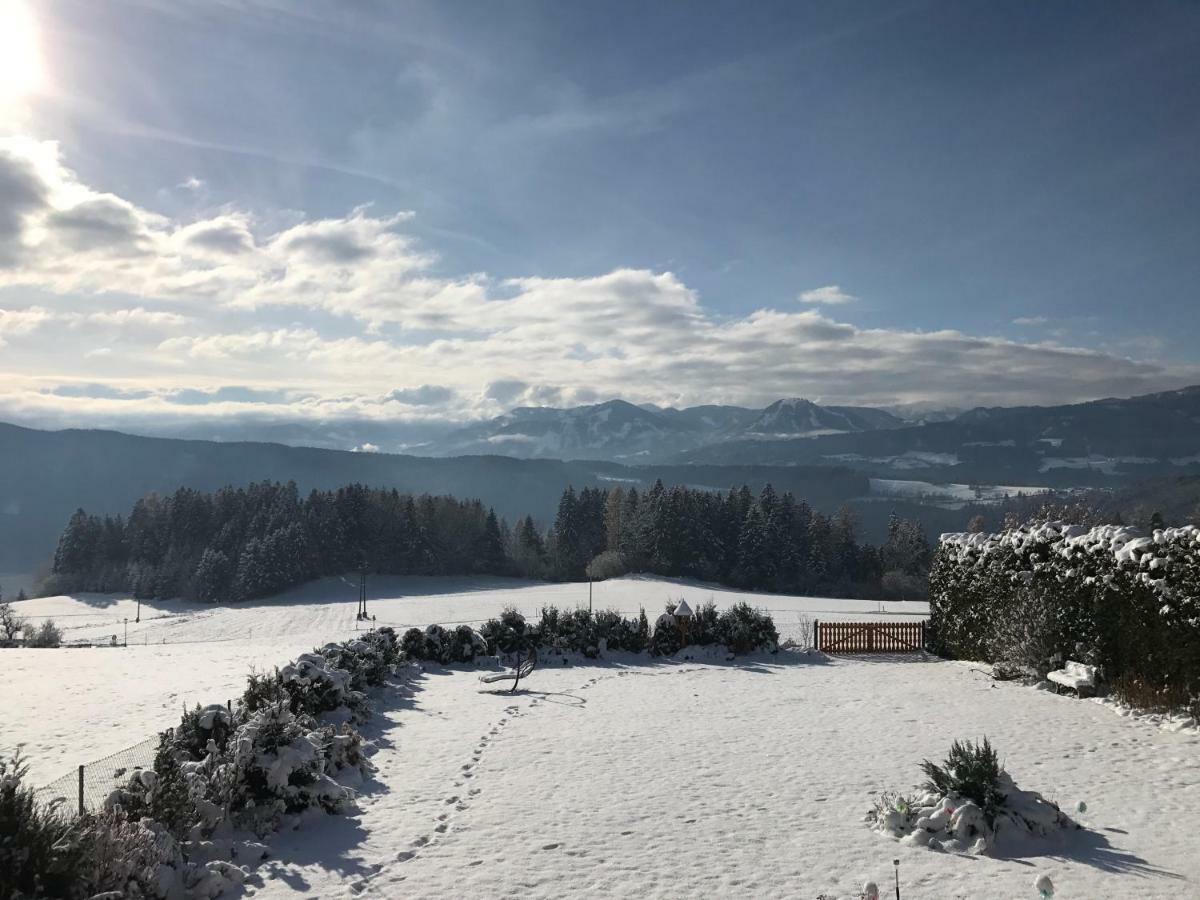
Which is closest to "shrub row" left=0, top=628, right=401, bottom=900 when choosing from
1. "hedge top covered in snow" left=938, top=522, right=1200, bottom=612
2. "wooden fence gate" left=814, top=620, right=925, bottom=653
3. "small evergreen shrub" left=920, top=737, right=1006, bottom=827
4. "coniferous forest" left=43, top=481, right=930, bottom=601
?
"small evergreen shrub" left=920, top=737, right=1006, bottom=827

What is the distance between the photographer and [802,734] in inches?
513

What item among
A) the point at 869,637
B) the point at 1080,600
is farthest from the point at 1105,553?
the point at 869,637

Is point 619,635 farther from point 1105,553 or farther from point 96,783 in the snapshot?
point 96,783

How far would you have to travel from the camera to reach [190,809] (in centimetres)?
779

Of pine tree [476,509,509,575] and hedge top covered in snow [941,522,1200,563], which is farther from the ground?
hedge top covered in snow [941,522,1200,563]

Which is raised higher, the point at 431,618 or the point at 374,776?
the point at 374,776

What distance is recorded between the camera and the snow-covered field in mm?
7133

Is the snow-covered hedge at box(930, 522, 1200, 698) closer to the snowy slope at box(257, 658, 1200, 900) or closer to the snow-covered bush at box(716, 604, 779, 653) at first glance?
the snowy slope at box(257, 658, 1200, 900)

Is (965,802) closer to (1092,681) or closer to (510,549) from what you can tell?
(1092,681)

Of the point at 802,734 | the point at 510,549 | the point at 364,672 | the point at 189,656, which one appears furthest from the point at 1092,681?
the point at 510,549

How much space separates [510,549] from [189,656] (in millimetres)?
73583

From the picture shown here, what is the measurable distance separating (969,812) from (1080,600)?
418 inches

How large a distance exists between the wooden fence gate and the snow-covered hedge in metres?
1.25

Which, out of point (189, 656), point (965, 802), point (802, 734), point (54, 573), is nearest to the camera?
point (965, 802)
